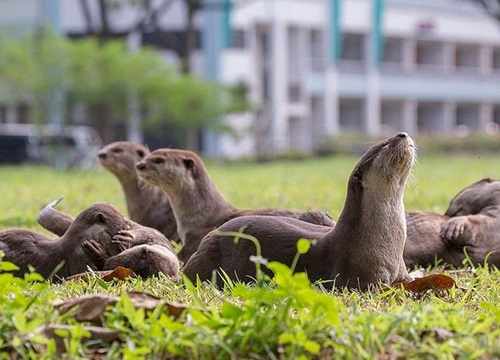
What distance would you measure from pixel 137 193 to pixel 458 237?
125 inches

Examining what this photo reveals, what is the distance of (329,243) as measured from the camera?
5168 millimetres

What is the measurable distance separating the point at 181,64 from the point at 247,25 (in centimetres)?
1085

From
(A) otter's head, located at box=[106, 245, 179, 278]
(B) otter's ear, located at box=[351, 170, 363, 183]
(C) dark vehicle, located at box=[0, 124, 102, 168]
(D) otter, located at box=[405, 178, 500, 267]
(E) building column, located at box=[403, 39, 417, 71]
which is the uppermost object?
(B) otter's ear, located at box=[351, 170, 363, 183]

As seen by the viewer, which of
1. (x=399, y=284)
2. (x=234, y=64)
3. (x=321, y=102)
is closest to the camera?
(x=399, y=284)

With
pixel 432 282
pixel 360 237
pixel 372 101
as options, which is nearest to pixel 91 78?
pixel 360 237

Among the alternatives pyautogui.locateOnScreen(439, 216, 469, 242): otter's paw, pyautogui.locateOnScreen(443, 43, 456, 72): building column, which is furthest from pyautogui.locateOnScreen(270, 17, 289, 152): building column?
pyautogui.locateOnScreen(439, 216, 469, 242): otter's paw

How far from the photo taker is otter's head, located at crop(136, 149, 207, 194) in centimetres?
737

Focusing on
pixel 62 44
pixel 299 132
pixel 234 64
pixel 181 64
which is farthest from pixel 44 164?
pixel 299 132

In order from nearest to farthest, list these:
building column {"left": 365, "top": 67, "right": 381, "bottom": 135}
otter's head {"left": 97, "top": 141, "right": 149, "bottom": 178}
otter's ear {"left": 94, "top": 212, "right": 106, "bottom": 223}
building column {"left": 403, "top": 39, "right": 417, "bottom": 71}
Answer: otter's ear {"left": 94, "top": 212, "right": 106, "bottom": 223}
otter's head {"left": 97, "top": 141, "right": 149, "bottom": 178}
building column {"left": 365, "top": 67, "right": 381, "bottom": 135}
building column {"left": 403, "top": 39, "right": 417, "bottom": 71}

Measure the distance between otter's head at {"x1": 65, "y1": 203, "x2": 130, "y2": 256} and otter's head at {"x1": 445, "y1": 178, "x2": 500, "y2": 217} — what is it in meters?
2.02

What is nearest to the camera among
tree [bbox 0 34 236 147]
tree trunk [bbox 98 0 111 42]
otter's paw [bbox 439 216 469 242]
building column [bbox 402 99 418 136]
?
otter's paw [bbox 439 216 469 242]

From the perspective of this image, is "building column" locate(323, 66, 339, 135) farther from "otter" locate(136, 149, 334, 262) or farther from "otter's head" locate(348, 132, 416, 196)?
"otter's head" locate(348, 132, 416, 196)

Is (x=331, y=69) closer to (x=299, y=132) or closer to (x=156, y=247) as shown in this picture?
(x=299, y=132)

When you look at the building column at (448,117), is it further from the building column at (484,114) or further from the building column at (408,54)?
the building column at (408,54)
